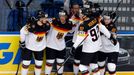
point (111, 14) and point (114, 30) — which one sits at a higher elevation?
point (111, 14)

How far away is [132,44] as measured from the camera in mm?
9461

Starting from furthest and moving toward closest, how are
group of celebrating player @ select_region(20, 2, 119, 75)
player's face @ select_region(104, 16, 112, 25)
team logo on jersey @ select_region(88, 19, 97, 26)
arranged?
1. player's face @ select_region(104, 16, 112, 25)
2. group of celebrating player @ select_region(20, 2, 119, 75)
3. team logo on jersey @ select_region(88, 19, 97, 26)

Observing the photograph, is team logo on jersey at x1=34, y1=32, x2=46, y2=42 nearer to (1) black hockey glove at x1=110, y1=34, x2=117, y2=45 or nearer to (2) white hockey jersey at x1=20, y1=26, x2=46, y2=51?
(2) white hockey jersey at x1=20, y1=26, x2=46, y2=51

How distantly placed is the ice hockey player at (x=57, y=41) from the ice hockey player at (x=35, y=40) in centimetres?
11

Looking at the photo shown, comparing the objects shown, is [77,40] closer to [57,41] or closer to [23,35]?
[57,41]

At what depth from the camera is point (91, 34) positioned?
27.8 feet

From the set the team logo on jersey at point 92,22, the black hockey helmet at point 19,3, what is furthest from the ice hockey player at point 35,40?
the team logo on jersey at point 92,22

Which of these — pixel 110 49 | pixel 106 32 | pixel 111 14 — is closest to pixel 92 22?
pixel 106 32

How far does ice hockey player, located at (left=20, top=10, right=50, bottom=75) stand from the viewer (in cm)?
877

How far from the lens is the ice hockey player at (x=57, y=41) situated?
8.85m

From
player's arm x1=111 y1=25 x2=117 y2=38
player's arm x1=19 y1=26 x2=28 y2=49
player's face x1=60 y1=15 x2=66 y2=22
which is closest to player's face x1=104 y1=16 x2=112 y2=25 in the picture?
player's arm x1=111 y1=25 x2=117 y2=38

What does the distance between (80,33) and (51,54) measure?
805mm

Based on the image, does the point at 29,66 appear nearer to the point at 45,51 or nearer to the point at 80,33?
the point at 45,51

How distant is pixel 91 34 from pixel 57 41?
727mm
